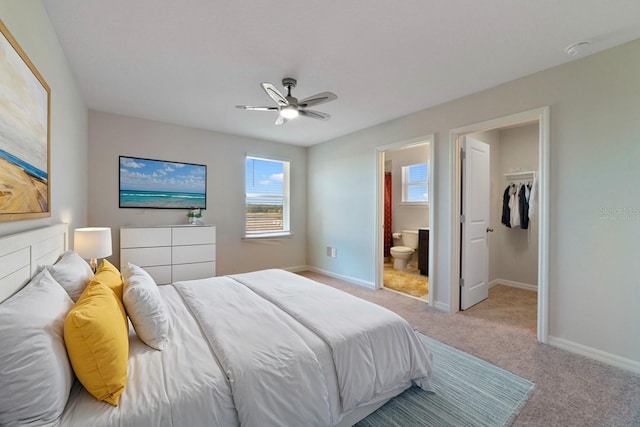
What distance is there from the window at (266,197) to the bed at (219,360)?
2978 millimetres

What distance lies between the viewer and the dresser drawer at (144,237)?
11.7 feet

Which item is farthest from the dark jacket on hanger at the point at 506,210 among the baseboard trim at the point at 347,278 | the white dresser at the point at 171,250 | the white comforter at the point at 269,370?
the white dresser at the point at 171,250

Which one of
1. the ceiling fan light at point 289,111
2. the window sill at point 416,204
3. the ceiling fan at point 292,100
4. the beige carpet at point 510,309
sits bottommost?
the beige carpet at point 510,309

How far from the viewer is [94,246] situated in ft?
8.00

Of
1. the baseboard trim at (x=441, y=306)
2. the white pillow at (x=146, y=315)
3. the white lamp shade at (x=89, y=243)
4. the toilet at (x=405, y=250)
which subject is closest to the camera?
the white pillow at (x=146, y=315)

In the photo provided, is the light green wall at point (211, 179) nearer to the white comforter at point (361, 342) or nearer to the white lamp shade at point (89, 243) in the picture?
the white lamp shade at point (89, 243)

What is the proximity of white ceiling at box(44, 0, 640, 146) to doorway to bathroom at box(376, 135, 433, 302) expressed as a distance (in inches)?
86.6

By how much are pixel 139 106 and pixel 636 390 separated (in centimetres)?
537

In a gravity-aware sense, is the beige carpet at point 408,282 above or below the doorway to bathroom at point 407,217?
below

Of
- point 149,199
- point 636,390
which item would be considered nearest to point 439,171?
point 636,390

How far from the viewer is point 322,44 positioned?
216 cm

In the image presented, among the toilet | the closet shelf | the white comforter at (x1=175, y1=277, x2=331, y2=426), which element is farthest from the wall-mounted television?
the closet shelf

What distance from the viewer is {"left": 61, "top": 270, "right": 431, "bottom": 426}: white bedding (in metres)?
1.07

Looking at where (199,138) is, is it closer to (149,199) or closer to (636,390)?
(149,199)
